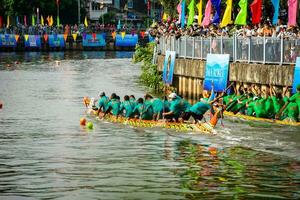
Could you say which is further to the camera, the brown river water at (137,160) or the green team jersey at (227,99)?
the green team jersey at (227,99)

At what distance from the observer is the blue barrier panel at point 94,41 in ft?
431

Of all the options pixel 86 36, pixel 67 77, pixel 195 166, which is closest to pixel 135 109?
pixel 195 166

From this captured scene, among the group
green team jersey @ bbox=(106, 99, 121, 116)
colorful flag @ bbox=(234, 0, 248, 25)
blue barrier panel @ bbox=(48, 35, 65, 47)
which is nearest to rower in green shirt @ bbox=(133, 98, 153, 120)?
green team jersey @ bbox=(106, 99, 121, 116)

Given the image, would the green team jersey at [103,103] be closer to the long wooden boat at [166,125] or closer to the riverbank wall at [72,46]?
the long wooden boat at [166,125]

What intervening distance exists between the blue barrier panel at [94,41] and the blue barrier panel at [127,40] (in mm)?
2196

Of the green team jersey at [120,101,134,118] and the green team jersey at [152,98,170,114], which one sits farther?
the green team jersey at [120,101,134,118]

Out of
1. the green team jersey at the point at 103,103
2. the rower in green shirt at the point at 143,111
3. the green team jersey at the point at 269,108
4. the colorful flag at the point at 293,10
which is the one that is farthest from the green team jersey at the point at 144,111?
the colorful flag at the point at 293,10

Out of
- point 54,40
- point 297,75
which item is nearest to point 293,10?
point 297,75

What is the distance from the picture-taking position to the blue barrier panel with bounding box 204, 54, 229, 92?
140 ft

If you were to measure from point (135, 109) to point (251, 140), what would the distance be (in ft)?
23.6

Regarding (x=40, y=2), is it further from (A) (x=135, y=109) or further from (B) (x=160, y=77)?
(A) (x=135, y=109)

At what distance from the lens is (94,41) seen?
132 metres

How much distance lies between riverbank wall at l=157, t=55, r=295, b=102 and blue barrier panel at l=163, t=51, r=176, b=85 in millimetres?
320

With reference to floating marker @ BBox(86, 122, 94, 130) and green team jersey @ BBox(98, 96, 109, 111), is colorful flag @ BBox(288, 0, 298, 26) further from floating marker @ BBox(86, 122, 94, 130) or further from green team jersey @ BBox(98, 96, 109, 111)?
floating marker @ BBox(86, 122, 94, 130)
